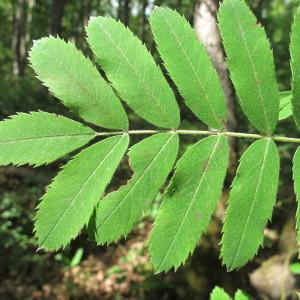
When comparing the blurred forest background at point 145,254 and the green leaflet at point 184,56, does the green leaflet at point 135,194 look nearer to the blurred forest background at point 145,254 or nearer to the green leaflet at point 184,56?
the green leaflet at point 184,56

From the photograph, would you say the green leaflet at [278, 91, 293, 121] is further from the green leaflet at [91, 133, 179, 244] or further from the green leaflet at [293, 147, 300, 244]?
the green leaflet at [91, 133, 179, 244]

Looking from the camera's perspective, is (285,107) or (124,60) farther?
(285,107)

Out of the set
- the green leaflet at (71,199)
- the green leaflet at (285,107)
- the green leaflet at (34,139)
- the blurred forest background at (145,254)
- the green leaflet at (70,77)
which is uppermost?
the green leaflet at (70,77)

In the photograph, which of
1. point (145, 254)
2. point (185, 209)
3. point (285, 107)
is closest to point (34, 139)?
point (185, 209)

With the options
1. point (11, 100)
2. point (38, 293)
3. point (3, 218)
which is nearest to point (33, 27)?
point (11, 100)

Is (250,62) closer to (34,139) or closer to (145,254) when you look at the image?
(34,139)

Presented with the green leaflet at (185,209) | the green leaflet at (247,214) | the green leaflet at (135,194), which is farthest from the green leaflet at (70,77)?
the green leaflet at (247,214)
